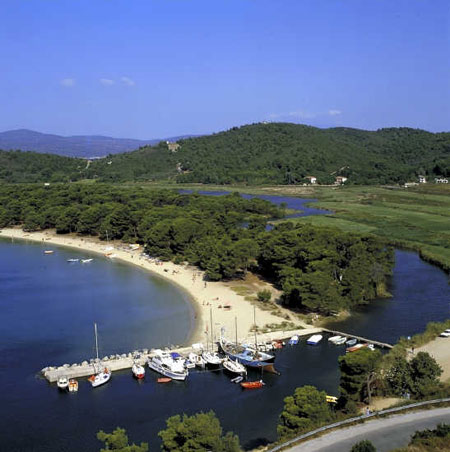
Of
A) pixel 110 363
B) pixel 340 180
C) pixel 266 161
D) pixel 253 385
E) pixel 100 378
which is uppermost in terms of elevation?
pixel 266 161

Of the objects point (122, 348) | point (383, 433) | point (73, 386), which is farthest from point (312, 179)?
point (383, 433)

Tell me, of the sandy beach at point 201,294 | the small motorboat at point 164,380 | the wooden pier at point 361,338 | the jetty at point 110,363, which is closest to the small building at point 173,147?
the sandy beach at point 201,294

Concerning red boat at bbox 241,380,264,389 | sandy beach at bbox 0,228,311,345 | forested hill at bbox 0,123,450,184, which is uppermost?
forested hill at bbox 0,123,450,184

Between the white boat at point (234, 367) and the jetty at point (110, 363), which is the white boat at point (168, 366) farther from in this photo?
the white boat at point (234, 367)

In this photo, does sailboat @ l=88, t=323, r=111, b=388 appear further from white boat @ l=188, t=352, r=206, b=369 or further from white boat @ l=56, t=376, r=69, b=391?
white boat @ l=188, t=352, r=206, b=369

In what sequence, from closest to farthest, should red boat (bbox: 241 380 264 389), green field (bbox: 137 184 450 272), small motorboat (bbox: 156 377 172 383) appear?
red boat (bbox: 241 380 264 389) < small motorboat (bbox: 156 377 172 383) < green field (bbox: 137 184 450 272)

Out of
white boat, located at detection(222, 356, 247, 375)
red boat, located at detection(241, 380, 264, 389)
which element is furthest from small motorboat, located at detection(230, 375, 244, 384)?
red boat, located at detection(241, 380, 264, 389)

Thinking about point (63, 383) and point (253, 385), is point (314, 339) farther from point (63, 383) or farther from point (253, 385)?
point (63, 383)
